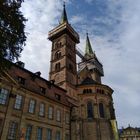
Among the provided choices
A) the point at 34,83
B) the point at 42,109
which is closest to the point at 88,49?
the point at 34,83

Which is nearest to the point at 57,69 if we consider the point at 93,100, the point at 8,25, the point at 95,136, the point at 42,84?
the point at 93,100

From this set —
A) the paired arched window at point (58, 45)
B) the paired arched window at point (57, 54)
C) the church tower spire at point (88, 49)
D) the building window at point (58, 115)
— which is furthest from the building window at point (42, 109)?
the church tower spire at point (88, 49)

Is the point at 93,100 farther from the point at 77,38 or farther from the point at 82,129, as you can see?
the point at 77,38

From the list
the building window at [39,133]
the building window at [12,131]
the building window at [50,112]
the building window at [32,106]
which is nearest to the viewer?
the building window at [12,131]

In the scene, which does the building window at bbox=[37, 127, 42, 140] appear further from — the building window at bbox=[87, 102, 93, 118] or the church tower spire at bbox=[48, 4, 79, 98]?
the building window at bbox=[87, 102, 93, 118]

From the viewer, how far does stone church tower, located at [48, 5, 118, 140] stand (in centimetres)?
3725

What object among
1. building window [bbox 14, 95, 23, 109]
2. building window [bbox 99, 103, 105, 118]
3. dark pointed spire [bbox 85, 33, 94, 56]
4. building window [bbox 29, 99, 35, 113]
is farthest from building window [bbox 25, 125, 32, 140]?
dark pointed spire [bbox 85, 33, 94, 56]

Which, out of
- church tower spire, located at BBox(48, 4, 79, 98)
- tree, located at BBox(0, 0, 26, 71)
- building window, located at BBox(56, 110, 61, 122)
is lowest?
building window, located at BBox(56, 110, 61, 122)

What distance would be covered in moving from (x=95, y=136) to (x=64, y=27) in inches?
1196

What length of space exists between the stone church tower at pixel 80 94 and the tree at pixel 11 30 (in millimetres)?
23321

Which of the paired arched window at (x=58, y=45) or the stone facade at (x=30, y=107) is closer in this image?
the stone facade at (x=30, y=107)

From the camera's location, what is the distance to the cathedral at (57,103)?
80.1 ft

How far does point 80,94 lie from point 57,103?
38.3 feet

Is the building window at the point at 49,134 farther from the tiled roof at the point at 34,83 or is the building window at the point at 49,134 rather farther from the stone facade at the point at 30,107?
the tiled roof at the point at 34,83
